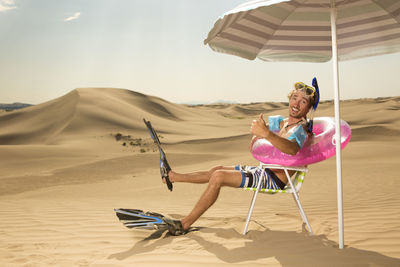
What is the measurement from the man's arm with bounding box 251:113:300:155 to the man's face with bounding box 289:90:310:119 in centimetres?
44

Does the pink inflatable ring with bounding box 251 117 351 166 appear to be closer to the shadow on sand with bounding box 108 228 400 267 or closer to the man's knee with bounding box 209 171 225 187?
the man's knee with bounding box 209 171 225 187

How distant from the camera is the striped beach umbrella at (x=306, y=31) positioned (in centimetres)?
404

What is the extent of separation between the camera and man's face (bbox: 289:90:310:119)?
3.69 meters

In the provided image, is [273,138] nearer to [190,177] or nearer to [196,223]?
[190,177]

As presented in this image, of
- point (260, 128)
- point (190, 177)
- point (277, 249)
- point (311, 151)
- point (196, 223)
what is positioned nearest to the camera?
point (260, 128)

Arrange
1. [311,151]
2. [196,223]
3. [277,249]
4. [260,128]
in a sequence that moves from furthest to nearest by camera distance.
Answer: [196,223], [311,151], [277,249], [260,128]

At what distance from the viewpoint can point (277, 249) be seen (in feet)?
10.7

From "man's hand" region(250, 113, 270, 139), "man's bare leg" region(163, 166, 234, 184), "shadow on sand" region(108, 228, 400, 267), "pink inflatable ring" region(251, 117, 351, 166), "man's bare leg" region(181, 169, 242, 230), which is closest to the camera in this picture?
"shadow on sand" region(108, 228, 400, 267)

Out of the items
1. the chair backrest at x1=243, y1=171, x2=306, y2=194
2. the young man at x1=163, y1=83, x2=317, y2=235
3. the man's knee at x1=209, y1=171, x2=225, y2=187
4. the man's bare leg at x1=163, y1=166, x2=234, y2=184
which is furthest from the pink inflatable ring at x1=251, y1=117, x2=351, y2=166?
the man's bare leg at x1=163, y1=166, x2=234, y2=184

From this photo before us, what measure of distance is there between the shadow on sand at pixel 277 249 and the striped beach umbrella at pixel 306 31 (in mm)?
2111

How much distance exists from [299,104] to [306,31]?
4.16ft

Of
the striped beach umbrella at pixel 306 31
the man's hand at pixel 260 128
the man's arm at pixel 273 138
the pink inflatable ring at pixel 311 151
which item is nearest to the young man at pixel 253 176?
the pink inflatable ring at pixel 311 151

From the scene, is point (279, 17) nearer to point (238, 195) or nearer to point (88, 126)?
point (238, 195)

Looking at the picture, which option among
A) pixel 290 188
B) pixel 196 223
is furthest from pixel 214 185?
pixel 196 223
